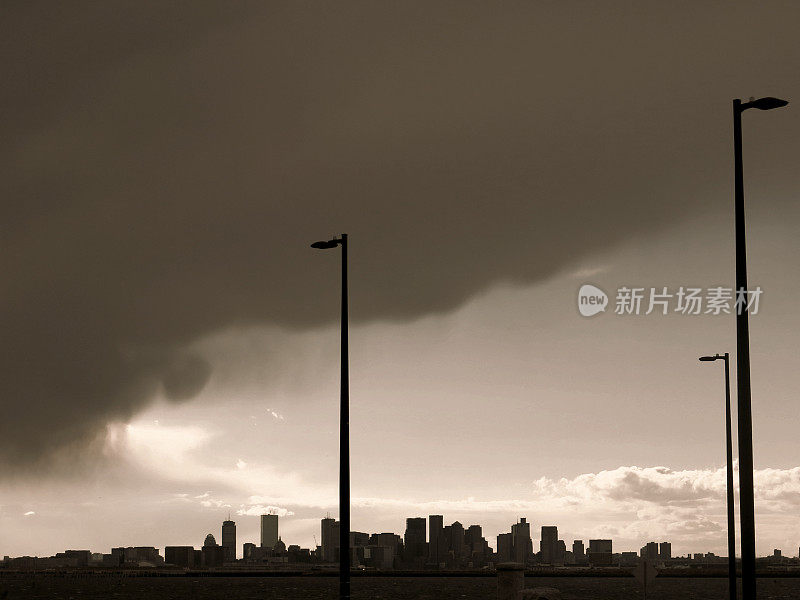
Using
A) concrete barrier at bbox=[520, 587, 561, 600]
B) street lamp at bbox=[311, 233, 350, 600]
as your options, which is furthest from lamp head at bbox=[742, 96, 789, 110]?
concrete barrier at bbox=[520, 587, 561, 600]

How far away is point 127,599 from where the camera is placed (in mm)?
165000

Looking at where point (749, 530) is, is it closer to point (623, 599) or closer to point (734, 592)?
point (734, 592)

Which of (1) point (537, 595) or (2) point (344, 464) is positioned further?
(1) point (537, 595)

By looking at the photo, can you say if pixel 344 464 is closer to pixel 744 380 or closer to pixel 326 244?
pixel 326 244

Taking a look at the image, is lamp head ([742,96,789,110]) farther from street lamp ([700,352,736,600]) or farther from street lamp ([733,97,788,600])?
street lamp ([700,352,736,600])

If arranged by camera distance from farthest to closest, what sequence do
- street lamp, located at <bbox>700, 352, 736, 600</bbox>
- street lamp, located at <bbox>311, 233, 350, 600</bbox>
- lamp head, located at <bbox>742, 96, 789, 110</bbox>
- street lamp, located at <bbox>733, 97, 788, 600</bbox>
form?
street lamp, located at <bbox>700, 352, 736, 600</bbox> → street lamp, located at <bbox>311, 233, 350, 600</bbox> → lamp head, located at <bbox>742, 96, 789, 110</bbox> → street lamp, located at <bbox>733, 97, 788, 600</bbox>

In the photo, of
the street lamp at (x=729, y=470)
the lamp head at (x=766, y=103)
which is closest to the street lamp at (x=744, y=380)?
the lamp head at (x=766, y=103)

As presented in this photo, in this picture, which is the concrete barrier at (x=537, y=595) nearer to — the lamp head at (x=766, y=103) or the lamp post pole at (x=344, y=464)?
the lamp post pole at (x=344, y=464)

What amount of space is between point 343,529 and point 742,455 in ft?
31.5

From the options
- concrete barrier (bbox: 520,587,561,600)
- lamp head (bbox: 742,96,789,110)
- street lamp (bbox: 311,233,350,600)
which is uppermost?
lamp head (bbox: 742,96,789,110)

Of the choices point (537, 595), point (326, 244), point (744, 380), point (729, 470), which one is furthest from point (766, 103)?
point (729, 470)

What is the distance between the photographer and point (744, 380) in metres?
21.5

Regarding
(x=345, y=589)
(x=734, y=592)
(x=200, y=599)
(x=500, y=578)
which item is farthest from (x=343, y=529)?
(x=200, y=599)

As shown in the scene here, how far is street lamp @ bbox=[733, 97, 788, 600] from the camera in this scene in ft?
68.6
